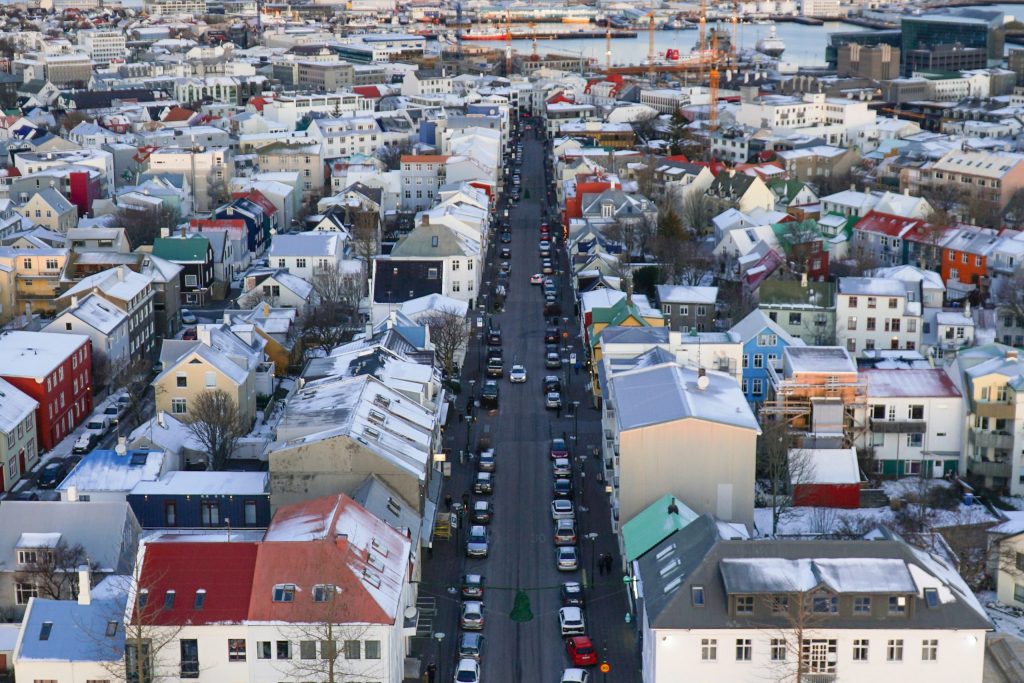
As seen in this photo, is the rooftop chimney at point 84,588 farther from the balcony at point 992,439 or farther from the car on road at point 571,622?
the balcony at point 992,439

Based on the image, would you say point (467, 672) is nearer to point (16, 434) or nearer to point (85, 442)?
point (16, 434)

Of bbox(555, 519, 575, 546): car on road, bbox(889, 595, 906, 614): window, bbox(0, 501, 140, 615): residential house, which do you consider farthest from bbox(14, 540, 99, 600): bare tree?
bbox(889, 595, 906, 614): window

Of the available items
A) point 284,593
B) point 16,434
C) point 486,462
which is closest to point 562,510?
point 486,462

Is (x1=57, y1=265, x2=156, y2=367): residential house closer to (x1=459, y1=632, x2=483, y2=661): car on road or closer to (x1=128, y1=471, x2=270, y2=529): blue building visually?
(x1=128, y1=471, x2=270, y2=529): blue building

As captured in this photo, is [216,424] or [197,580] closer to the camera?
[197,580]

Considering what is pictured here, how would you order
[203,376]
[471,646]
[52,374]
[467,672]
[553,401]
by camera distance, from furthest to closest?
[553,401] < [52,374] < [203,376] < [471,646] < [467,672]

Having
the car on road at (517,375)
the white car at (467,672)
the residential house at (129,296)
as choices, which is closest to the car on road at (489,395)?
the car on road at (517,375)

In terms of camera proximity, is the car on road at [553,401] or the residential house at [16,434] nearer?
the residential house at [16,434]
